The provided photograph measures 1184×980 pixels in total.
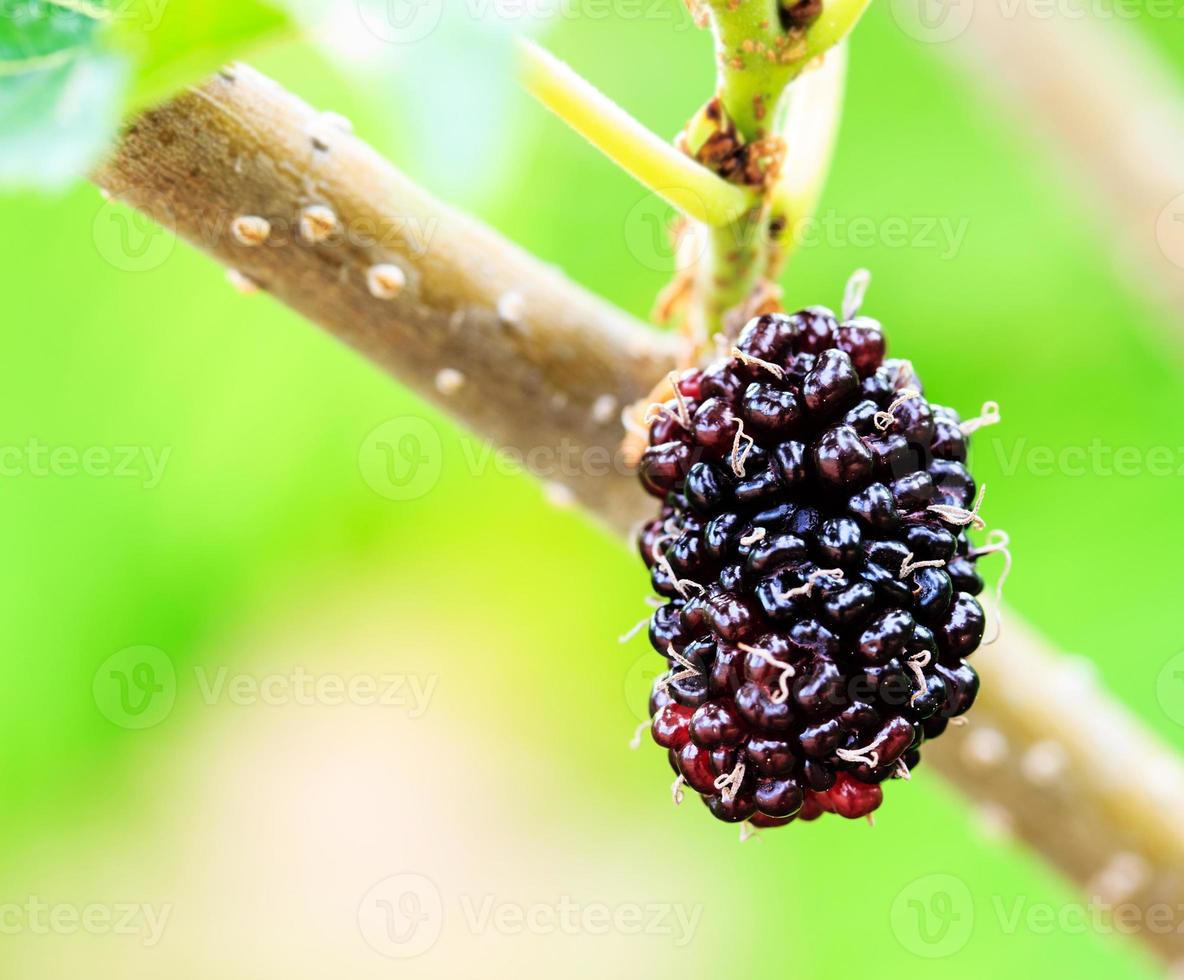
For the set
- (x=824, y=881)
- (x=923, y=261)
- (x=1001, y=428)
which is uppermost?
(x=923, y=261)

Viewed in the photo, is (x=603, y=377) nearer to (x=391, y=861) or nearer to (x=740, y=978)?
(x=740, y=978)

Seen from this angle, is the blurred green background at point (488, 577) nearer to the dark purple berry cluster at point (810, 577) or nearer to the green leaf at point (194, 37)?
the dark purple berry cluster at point (810, 577)

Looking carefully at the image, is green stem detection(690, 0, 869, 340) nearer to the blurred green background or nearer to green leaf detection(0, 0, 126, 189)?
green leaf detection(0, 0, 126, 189)

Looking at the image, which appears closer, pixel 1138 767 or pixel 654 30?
pixel 1138 767

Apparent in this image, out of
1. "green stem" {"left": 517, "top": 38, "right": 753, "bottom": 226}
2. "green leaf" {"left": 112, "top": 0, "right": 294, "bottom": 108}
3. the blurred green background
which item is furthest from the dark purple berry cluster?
the blurred green background

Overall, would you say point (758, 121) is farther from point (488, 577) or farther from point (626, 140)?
point (488, 577)

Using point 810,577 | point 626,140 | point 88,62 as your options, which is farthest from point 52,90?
point 810,577

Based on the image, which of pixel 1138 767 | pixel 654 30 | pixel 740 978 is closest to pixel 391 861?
pixel 740 978
